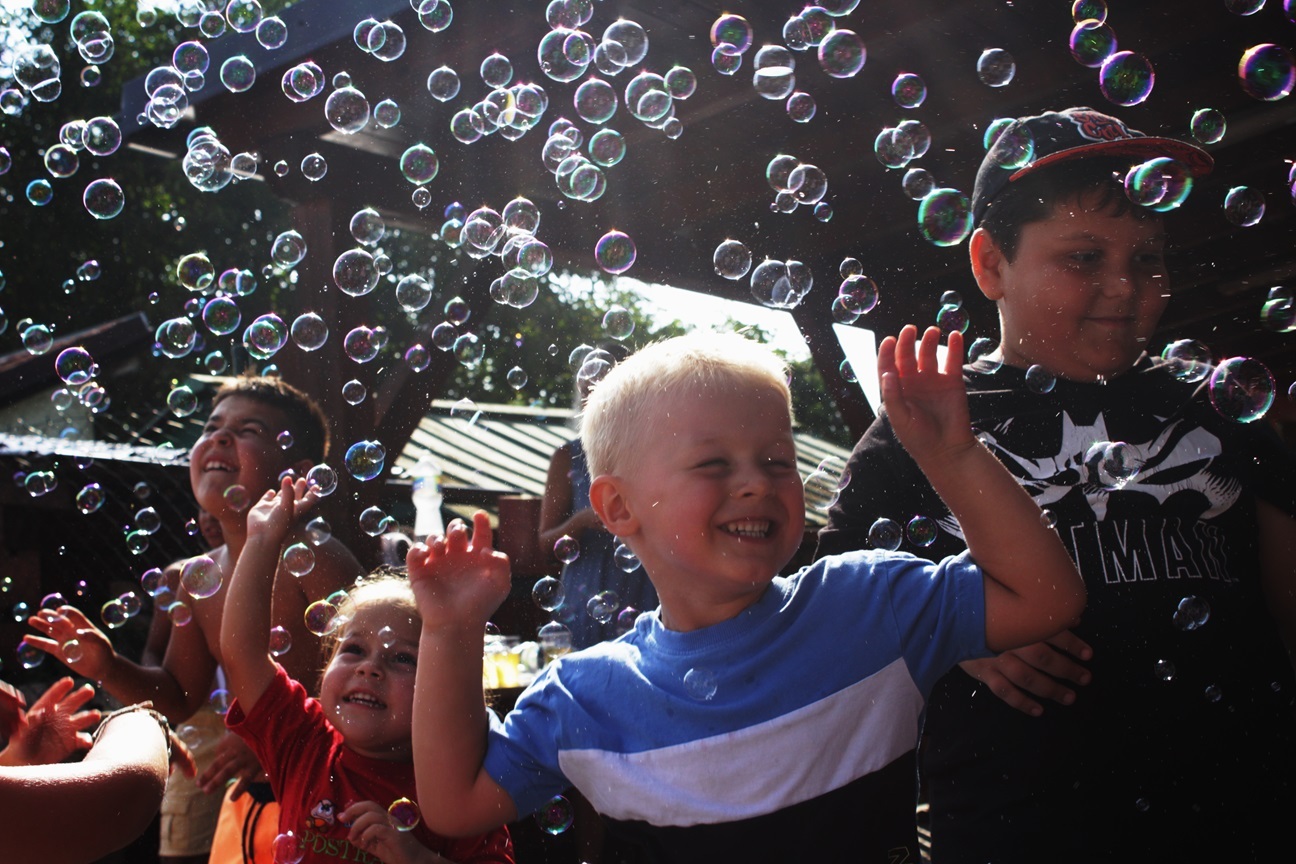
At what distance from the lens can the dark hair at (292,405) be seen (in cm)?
282

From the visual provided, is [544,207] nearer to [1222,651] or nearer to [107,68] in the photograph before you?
[1222,651]

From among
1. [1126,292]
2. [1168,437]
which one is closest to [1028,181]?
[1126,292]

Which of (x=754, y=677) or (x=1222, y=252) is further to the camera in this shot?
(x=1222, y=252)

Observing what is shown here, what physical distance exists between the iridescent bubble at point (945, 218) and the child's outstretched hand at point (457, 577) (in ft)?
4.24

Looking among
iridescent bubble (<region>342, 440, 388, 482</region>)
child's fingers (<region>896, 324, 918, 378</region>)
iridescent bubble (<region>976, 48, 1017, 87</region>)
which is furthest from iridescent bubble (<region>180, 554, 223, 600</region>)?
iridescent bubble (<region>976, 48, 1017, 87</region>)

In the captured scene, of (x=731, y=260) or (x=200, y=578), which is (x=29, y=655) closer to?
(x=200, y=578)

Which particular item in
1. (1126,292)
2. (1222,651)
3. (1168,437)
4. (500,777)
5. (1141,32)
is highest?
(1141,32)

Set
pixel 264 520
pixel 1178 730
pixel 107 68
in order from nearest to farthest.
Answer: pixel 1178 730, pixel 264 520, pixel 107 68

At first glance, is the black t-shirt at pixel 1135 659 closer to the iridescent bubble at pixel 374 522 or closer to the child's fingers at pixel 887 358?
the child's fingers at pixel 887 358

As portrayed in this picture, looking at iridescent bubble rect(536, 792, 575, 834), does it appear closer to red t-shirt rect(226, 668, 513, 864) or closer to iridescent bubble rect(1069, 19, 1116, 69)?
red t-shirt rect(226, 668, 513, 864)

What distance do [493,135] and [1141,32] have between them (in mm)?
2205

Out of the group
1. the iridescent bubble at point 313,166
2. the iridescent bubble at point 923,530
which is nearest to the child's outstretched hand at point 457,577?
the iridescent bubble at point 923,530

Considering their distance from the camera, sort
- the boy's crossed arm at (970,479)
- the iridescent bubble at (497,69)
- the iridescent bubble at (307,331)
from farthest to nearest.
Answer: the iridescent bubble at (497,69) → the iridescent bubble at (307,331) → the boy's crossed arm at (970,479)

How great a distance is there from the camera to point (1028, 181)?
71.6 inches
